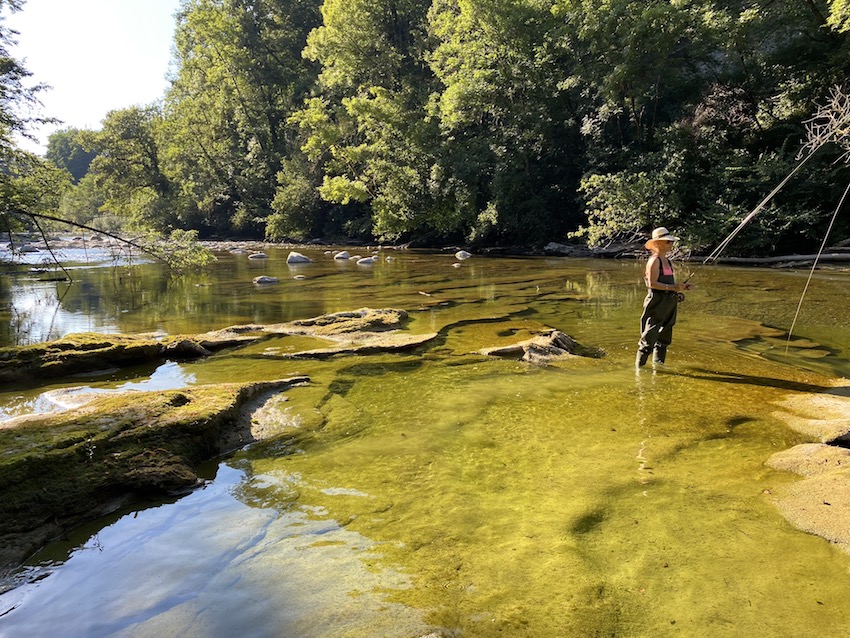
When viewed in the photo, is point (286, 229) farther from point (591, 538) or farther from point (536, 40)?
point (591, 538)

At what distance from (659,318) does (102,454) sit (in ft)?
18.9

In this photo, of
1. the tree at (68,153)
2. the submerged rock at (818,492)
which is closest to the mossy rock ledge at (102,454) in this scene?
the submerged rock at (818,492)

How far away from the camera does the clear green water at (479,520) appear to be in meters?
2.35

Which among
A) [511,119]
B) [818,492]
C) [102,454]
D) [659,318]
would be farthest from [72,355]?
[511,119]

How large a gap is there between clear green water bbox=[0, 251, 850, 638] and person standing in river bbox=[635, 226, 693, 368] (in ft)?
1.35

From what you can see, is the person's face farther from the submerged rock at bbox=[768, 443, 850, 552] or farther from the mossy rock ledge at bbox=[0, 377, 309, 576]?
the mossy rock ledge at bbox=[0, 377, 309, 576]

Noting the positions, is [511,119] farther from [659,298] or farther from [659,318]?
[659,318]

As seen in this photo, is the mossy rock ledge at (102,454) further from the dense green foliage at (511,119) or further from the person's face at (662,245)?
the dense green foliage at (511,119)

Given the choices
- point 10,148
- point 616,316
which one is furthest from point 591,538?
point 10,148

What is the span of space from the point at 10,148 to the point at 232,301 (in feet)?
28.6

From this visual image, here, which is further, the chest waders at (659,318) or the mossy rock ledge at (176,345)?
the mossy rock ledge at (176,345)

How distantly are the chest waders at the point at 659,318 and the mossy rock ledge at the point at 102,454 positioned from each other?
4.38 metres

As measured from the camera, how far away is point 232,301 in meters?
12.9

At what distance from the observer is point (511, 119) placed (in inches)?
963
